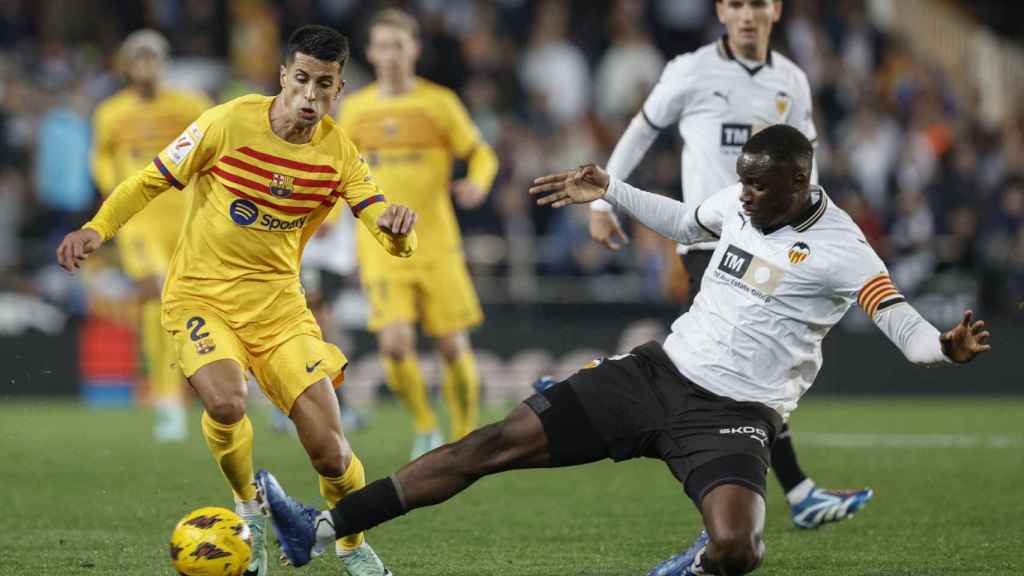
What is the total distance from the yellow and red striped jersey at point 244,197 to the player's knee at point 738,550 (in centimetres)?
197

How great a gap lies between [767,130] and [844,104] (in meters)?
13.9

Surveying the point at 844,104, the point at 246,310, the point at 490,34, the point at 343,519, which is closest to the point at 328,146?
the point at 246,310

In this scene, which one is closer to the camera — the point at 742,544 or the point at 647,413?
the point at 742,544

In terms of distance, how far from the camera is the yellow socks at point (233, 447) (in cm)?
630

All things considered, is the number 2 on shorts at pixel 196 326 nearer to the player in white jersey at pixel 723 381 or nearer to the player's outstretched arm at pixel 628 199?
the player in white jersey at pixel 723 381

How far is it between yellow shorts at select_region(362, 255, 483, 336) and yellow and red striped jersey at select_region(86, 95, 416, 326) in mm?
3810

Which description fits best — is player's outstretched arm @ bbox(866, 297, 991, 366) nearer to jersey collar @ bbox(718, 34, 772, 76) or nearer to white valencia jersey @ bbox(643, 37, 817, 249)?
white valencia jersey @ bbox(643, 37, 817, 249)

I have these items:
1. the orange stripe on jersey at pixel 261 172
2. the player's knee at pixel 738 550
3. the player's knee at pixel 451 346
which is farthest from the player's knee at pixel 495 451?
the player's knee at pixel 451 346

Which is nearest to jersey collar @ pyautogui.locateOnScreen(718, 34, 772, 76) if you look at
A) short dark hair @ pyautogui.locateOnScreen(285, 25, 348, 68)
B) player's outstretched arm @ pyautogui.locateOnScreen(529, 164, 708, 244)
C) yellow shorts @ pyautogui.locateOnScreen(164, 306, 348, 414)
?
player's outstretched arm @ pyautogui.locateOnScreen(529, 164, 708, 244)

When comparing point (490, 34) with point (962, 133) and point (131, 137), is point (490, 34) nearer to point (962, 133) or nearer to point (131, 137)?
point (962, 133)

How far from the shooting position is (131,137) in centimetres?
1195

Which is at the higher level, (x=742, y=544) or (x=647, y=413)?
(x=647, y=413)

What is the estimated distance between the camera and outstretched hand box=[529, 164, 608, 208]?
6.23 metres

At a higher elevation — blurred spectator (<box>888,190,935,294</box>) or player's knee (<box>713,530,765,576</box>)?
player's knee (<box>713,530,765,576</box>)
